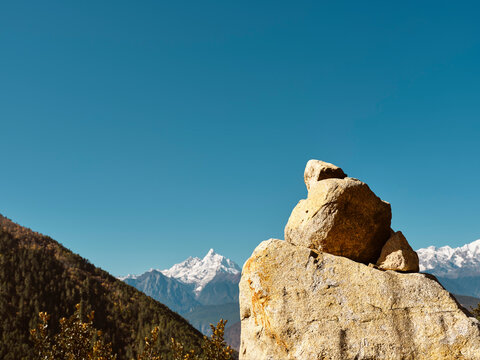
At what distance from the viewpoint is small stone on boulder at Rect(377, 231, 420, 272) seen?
14.2 metres

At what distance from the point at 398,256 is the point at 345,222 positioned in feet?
8.31

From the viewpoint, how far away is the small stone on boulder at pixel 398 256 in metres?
14.2

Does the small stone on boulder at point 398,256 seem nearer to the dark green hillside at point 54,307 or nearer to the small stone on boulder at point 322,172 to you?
the small stone on boulder at point 322,172

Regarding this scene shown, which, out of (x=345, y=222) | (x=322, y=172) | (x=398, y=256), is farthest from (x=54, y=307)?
(x=398, y=256)

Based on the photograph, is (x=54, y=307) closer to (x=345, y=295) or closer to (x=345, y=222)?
(x=345, y=222)

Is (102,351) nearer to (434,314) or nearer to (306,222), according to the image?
(306,222)

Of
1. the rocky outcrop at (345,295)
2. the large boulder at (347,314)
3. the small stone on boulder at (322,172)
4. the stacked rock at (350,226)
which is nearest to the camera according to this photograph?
the large boulder at (347,314)

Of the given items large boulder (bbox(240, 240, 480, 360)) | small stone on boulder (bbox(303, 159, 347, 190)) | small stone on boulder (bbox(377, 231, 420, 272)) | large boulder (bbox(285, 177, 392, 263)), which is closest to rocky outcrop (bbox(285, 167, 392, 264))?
large boulder (bbox(285, 177, 392, 263))

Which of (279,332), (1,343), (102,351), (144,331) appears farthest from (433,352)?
(144,331)

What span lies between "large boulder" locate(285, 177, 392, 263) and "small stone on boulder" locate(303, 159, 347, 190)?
1.69 metres

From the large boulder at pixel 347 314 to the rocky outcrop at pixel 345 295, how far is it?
34mm

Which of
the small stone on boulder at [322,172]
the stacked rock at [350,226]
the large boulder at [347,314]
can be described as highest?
the small stone on boulder at [322,172]

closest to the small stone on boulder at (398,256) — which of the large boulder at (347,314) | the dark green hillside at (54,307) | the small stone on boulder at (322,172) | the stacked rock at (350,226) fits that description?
the stacked rock at (350,226)

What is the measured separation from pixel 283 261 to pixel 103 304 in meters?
208
